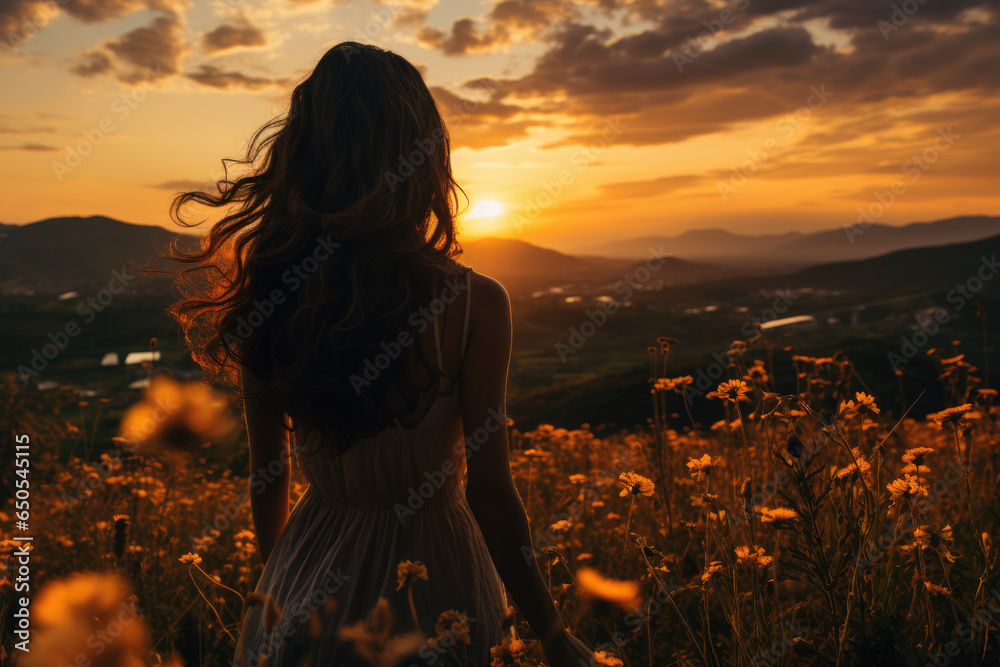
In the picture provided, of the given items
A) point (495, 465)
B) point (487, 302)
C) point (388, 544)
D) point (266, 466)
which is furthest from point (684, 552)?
point (266, 466)

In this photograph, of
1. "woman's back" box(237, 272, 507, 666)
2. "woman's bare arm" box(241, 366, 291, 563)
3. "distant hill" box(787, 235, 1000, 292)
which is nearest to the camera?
"woman's back" box(237, 272, 507, 666)

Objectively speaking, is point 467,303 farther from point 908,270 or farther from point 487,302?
point 908,270

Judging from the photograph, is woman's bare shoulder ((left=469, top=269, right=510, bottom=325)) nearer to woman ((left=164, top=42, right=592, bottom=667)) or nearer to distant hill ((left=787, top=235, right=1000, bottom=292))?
woman ((left=164, top=42, right=592, bottom=667))

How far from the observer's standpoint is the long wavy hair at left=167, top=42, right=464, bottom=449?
170 centimetres

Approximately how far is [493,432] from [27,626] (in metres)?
2.63

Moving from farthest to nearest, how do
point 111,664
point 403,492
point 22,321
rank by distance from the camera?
point 22,321, point 403,492, point 111,664

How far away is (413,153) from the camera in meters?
1.85

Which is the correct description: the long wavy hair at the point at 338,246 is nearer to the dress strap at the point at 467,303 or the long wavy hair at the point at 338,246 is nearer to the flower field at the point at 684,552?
the dress strap at the point at 467,303

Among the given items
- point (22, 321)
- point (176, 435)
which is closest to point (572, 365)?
point (176, 435)

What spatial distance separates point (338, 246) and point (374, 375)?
38cm

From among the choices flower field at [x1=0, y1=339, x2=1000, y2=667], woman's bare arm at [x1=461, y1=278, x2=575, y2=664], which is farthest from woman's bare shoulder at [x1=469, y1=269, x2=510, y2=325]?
flower field at [x1=0, y1=339, x2=1000, y2=667]

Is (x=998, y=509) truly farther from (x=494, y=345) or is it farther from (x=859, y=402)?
(x=494, y=345)

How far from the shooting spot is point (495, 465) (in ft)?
5.65

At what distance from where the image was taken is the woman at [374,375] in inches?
66.4
